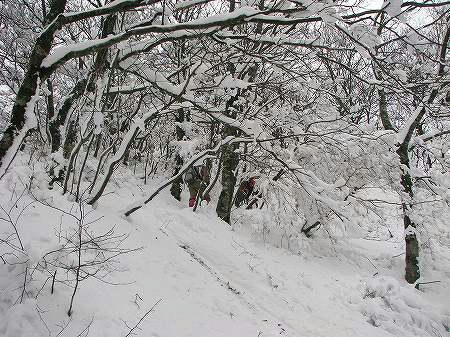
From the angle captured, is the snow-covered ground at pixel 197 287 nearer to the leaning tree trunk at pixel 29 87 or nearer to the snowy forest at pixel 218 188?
the snowy forest at pixel 218 188

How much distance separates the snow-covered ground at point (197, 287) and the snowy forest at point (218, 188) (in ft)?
0.09

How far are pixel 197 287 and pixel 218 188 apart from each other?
8734 mm

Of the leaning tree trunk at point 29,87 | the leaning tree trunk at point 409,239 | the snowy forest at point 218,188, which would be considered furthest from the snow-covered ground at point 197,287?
the leaning tree trunk at point 29,87

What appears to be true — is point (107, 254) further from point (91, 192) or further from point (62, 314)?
point (91, 192)

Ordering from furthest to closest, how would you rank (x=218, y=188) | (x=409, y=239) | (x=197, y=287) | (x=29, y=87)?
(x=218, y=188) < (x=409, y=239) < (x=197, y=287) < (x=29, y=87)

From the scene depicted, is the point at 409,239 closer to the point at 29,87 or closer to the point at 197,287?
the point at 197,287

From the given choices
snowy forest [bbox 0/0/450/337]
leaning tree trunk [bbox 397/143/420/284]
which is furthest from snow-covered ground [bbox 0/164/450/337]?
leaning tree trunk [bbox 397/143/420/284]

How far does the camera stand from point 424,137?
10539 mm

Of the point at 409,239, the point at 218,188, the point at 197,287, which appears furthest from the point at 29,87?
the point at 218,188

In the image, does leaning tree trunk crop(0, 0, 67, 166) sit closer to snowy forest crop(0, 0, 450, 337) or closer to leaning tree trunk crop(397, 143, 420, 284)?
snowy forest crop(0, 0, 450, 337)

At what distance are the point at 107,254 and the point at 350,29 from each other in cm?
356

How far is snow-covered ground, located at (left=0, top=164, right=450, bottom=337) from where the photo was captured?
3.08 meters

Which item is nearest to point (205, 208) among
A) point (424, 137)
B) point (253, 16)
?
point (424, 137)

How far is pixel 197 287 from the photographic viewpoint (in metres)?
4.86
